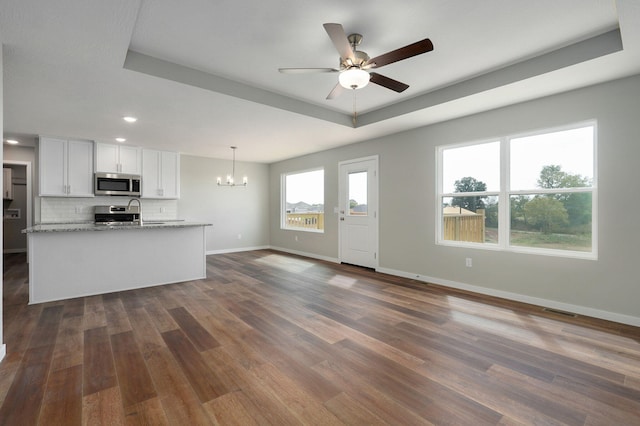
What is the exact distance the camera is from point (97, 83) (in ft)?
10.3

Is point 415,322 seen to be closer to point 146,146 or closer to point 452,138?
point 452,138

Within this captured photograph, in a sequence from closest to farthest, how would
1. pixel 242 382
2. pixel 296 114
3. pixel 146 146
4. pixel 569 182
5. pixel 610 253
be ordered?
pixel 242 382
pixel 610 253
pixel 569 182
pixel 296 114
pixel 146 146

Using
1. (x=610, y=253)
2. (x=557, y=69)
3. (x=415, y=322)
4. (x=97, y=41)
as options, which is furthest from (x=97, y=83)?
(x=610, y=253)

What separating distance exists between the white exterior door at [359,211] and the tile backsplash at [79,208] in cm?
398

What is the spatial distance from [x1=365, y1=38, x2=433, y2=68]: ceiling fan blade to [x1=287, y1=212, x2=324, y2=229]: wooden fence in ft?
14.8

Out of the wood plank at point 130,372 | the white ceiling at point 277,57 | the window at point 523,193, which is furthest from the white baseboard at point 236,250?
the window at point 523,193

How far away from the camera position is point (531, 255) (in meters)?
3.58

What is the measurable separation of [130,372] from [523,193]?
4.34 m

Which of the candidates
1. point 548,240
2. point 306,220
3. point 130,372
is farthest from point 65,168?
point 548,240

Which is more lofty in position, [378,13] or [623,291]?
[378,13]

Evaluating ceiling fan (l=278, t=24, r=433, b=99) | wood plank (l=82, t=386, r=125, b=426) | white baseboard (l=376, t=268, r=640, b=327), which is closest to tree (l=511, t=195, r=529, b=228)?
white baseboard (l=376, t=268, r=640, b=327)

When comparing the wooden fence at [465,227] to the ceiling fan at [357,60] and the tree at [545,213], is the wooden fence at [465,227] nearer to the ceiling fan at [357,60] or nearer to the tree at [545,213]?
the tree at [545,213]

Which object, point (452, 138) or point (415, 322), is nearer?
point (415, 322)

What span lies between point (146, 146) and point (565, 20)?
21.6ft
